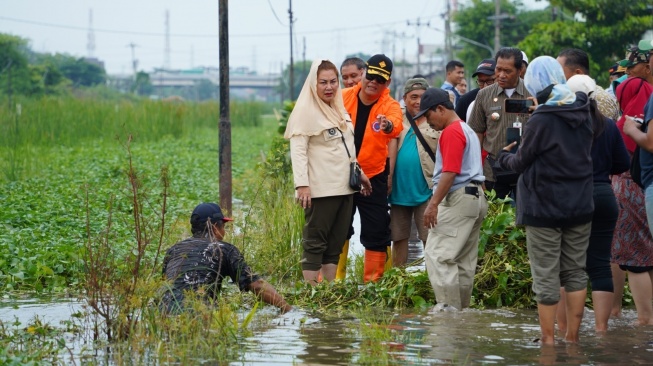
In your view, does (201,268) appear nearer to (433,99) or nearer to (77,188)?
(433,99)

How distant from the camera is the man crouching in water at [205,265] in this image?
7.06 metres

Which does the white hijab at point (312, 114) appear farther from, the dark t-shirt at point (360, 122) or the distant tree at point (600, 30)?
the distant tree at point (600, 30)

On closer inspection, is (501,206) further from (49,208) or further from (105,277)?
(49,208)

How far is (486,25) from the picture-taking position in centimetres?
6694

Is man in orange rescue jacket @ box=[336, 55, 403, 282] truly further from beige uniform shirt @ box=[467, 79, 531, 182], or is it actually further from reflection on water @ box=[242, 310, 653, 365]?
reflection on water @ box=[242, 310, 653, 365]

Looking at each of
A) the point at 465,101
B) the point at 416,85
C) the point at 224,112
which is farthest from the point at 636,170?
the point at 224,112

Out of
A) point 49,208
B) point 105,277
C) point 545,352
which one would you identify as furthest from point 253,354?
point 49,208

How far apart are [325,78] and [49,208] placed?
19.2ft

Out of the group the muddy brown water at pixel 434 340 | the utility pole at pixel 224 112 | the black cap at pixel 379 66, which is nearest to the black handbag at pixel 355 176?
the black cap at pixel 379 66

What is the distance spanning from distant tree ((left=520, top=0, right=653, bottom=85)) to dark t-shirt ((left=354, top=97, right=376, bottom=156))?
75.0ft

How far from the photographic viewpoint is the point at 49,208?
44.6ft

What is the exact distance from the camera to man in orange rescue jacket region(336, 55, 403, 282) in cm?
934

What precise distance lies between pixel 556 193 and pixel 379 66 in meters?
2.77

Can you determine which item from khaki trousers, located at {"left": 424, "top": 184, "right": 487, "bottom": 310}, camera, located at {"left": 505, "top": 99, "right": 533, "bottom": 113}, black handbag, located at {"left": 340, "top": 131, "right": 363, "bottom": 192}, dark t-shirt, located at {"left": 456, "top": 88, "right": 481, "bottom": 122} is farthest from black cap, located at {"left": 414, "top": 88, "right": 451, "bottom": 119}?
dark t-shirt, located at {"left": 456, "top": 88, "right": 481, "bottom": 122}
